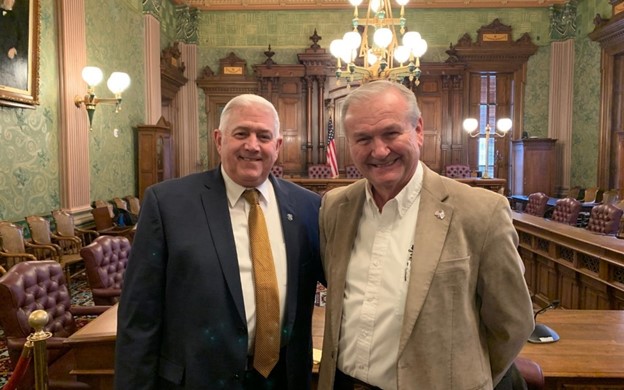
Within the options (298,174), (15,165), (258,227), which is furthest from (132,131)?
(258,227)

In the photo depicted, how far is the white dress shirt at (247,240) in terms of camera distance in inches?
61.4

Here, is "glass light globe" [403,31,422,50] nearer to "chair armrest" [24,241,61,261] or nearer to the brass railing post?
"chair armrest" [24,241,61,261]

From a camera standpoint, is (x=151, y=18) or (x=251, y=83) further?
(x=251, y=83)

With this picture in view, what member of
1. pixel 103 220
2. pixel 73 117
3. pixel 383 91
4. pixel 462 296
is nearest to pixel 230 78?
pixel 73 117

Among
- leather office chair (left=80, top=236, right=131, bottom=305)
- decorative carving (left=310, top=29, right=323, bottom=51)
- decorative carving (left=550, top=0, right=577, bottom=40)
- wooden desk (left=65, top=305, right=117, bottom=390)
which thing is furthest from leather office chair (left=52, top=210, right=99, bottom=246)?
decorative carving (left=550, top=0, right=577, bottom=40)

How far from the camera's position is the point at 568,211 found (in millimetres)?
5594

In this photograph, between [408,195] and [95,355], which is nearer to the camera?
[408,195]

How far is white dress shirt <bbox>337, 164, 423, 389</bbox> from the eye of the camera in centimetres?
133

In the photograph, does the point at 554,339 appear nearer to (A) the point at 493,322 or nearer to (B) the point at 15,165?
(A) the point at 493,322

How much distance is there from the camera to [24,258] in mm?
4602

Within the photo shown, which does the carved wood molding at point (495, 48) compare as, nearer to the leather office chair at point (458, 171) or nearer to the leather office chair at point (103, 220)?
the leather office chair at point (458, 171)

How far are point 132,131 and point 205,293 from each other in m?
8.00

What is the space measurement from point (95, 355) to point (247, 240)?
3.46 ft

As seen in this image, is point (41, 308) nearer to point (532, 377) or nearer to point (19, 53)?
point (532, 377)
